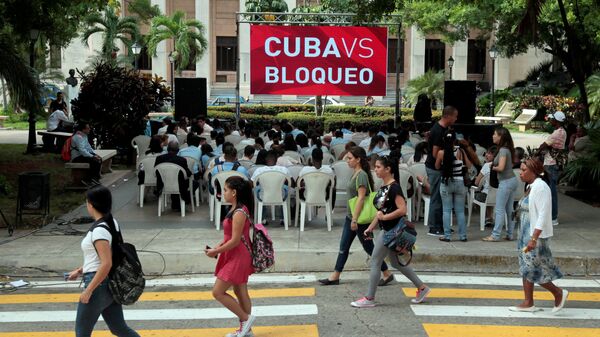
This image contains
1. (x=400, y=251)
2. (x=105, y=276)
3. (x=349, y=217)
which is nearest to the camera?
(x=105, y=276)

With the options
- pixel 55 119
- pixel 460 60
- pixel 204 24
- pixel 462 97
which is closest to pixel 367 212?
pixel 462 97

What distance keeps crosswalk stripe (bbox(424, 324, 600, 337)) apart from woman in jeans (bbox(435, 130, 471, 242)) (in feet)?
12.8

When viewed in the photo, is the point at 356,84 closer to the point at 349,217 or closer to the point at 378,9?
the point at 378,9

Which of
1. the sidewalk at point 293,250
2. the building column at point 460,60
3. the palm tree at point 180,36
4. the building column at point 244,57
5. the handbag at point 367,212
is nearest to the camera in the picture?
the handbag at point 367,212

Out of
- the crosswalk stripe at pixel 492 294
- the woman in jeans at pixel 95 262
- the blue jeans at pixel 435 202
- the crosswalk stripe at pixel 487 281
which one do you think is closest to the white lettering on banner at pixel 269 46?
the blue jeans at pixel 435 202

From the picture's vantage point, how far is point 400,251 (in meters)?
8.85

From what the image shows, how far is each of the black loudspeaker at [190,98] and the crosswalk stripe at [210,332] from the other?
17593 mm

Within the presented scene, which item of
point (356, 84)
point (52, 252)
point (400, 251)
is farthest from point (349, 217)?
point (356, 84)

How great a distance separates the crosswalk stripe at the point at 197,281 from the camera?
34.7 feet

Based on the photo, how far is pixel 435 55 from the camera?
6544cm

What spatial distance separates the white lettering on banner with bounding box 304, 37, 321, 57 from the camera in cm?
2308

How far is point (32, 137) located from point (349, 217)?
17801 mm

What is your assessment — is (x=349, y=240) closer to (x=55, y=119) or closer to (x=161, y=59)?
(x=55, y=119)

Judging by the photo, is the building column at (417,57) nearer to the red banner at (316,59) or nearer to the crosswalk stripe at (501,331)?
the red banner at (316,59)
